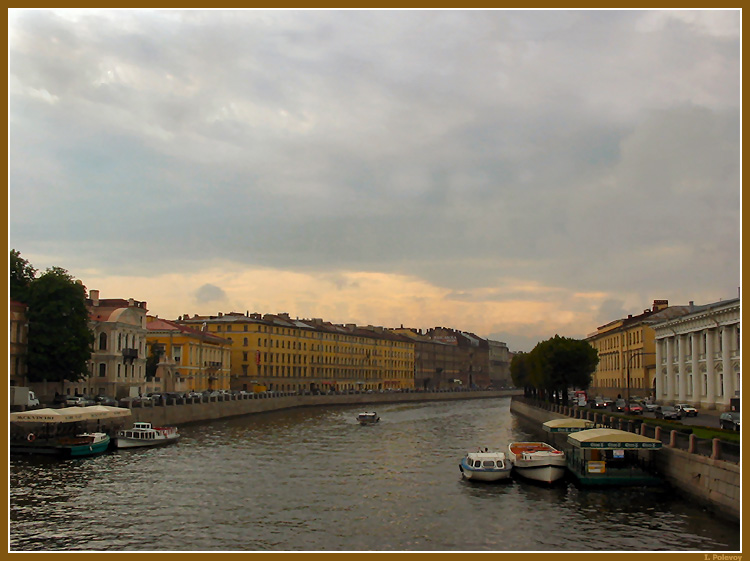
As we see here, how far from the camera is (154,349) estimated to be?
109 metres

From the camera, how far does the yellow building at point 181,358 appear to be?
10600cm

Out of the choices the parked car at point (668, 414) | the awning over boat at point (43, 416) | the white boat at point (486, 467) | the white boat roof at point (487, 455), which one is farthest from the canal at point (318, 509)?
the parked car at point (668, 414)

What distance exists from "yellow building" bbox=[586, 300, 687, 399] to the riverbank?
4056cm

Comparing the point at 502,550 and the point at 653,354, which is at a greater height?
the point at 653,354

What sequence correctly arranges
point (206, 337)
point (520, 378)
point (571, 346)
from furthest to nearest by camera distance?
point (520, 378), point (206, 337), point (571, 346)

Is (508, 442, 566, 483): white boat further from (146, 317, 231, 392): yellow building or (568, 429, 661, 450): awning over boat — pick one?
(146, 317, 231, 392): yellow building

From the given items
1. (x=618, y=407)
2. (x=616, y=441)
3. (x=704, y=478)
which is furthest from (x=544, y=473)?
(x=618, y=407)

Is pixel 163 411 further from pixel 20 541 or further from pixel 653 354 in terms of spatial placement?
pixel 653 354

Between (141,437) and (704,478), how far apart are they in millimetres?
41887

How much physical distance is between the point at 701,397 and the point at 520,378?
57.9m

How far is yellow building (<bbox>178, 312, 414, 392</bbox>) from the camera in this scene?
14662 centimetres

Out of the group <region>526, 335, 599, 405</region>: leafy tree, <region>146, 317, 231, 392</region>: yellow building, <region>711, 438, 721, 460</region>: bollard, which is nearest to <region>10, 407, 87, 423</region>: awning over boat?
<region>711, 438, 721, 460</region>: bollard

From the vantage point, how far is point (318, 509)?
1366 inches

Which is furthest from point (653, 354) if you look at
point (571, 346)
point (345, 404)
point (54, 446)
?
point (54, 446)
